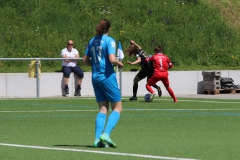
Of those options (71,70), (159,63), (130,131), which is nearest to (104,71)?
(130,131)

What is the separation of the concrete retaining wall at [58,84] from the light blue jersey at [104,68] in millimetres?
15612

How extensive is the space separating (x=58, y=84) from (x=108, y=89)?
16285 millimetres

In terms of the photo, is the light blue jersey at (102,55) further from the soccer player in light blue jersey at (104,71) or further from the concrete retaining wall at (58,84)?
the concrete retaining wall at (58,84)

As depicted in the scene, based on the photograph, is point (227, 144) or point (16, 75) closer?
point (227, 144)

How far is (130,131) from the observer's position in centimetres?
1426

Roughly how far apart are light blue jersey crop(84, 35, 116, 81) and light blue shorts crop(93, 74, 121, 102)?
0.07 m

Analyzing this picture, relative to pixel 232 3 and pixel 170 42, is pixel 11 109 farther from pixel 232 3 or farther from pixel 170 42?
pixel 232 3

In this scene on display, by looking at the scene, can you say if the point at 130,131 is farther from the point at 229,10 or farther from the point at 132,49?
the point at 229,10

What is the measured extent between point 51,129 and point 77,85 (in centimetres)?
1307

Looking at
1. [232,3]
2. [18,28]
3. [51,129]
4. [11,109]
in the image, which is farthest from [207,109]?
[232,3]

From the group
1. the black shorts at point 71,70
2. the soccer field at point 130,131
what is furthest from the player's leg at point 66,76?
the soccer field at point 130,131

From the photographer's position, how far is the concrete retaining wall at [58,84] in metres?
27.1

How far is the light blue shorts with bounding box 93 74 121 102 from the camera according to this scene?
454 inches

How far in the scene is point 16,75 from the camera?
27.2 m
